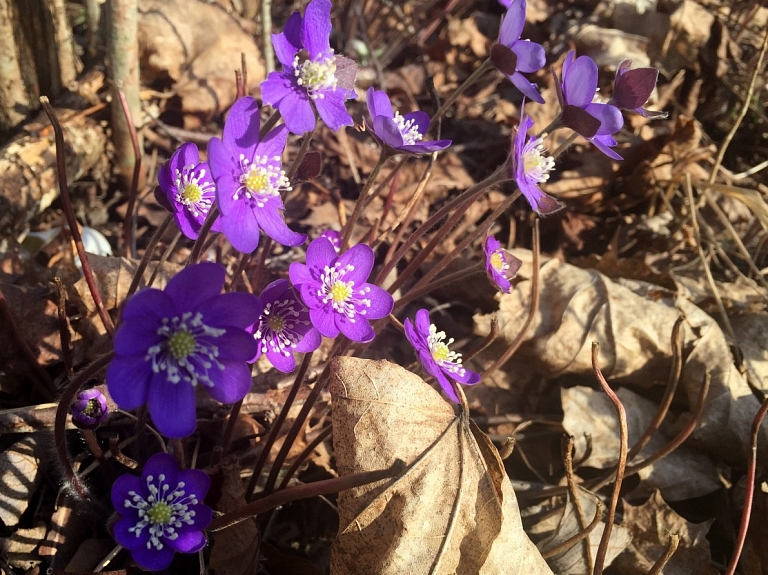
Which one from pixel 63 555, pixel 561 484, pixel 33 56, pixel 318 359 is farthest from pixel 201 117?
pixel 561 484

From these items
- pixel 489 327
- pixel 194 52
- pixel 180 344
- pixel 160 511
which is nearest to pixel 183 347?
pixel 180 344

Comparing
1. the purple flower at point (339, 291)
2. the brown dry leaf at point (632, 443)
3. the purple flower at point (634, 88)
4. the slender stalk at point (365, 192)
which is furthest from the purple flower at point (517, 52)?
the brown dry leaf at point (632, 443)

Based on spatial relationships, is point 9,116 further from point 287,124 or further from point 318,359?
point 287,124

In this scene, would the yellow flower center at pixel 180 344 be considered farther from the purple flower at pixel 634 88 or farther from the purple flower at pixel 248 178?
the purple flower at pixel 634 88

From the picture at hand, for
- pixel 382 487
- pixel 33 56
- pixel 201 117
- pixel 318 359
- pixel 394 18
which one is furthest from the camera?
pixel 394 18

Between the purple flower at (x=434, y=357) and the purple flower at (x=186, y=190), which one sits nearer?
the purple flower at (x=186, y=190)

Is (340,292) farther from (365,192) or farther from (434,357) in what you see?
(434,357)

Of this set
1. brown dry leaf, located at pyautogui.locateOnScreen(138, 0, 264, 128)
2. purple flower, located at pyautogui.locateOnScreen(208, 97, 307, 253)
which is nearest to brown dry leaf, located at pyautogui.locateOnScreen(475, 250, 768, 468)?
purple flower, located at pyautogui.locateOnScreen(208, 97, 307, 253)
